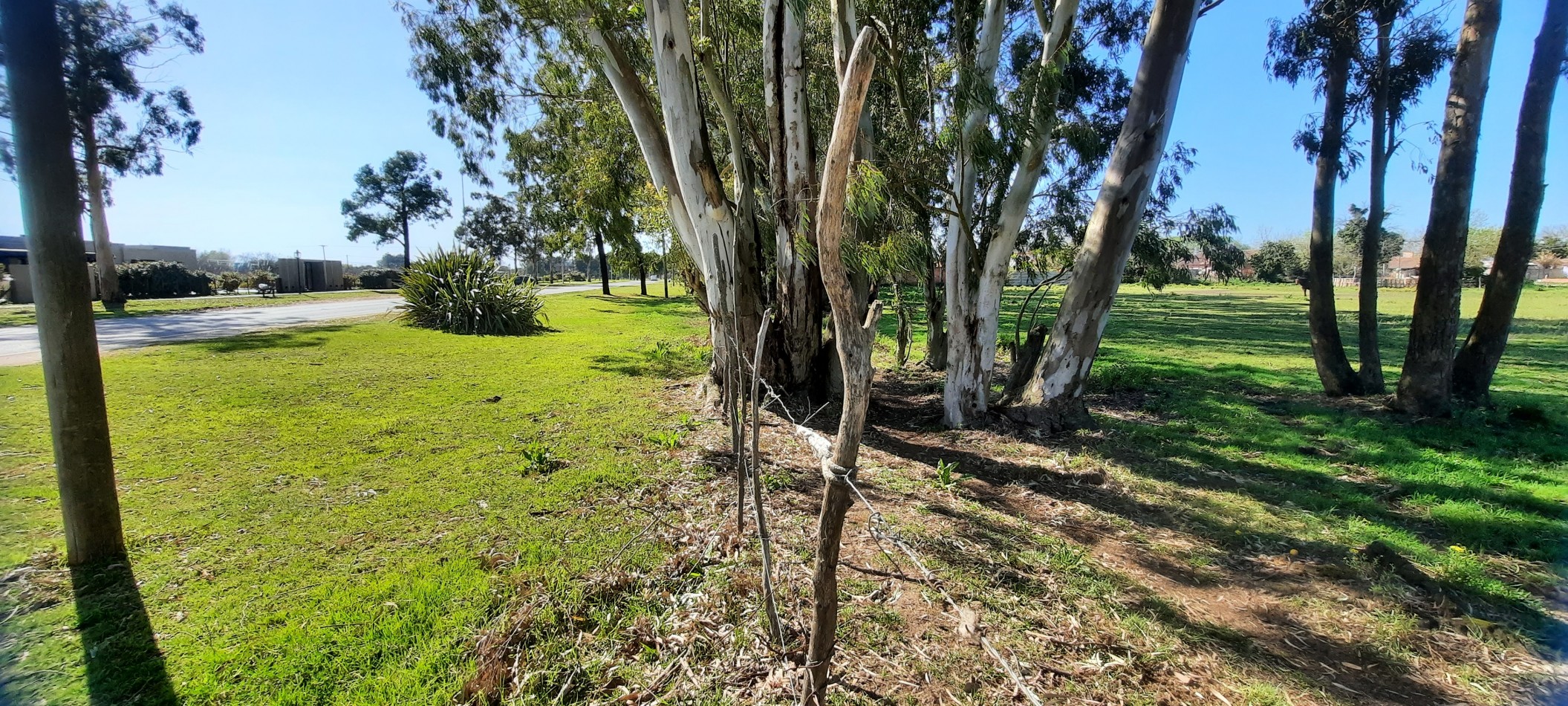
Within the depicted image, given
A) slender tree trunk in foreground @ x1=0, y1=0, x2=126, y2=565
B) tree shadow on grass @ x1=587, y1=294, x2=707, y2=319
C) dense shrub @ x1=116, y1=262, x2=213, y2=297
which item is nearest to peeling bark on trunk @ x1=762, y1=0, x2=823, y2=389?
slender tree trunk in foreground @ x1=0, y1=0, x2=126, y2=565

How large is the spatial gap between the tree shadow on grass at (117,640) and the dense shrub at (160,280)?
2231 centimetres

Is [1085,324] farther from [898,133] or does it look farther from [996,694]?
[996,694]

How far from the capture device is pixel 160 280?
2005 centimetres

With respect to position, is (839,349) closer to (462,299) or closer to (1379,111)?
(1379,111)

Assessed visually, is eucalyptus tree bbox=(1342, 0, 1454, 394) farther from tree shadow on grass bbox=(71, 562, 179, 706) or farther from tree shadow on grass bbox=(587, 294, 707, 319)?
tree shadow on grass bbox=(587, 294, 707, 319)

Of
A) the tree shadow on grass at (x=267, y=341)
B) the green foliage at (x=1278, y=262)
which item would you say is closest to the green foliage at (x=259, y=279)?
the tree shadow on grass at (x=267, y=341)

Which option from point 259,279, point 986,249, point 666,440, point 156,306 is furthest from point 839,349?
point 259,279

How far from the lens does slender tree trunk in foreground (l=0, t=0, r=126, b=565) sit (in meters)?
2.10

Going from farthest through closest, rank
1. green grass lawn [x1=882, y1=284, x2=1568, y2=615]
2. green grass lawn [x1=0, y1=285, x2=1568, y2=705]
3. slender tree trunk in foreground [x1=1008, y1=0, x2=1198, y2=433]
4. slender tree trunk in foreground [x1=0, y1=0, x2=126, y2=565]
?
slender tree trunk in foreground [x1=1008, y1=0, x2=1198, y2=433], green grass lawn [x1=882, y1=284, x2=1568, y2=615], green grass lawn [x1=0, y1=285, x2=1568, y2=705], slender tree trunk in foreground [x1=0, y1=0, x2=126, y2=565]

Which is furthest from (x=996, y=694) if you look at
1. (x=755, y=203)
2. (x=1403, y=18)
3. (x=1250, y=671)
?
(x=1403, y=18)

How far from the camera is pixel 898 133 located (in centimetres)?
754

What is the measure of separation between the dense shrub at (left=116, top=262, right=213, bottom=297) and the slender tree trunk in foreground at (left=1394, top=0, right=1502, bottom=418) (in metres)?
28.2

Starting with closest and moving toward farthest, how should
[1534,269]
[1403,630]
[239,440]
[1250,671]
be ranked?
[1250,671] → [1403,630] → [239,440] → [1534,269]

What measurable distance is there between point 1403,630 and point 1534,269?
63933 mm
